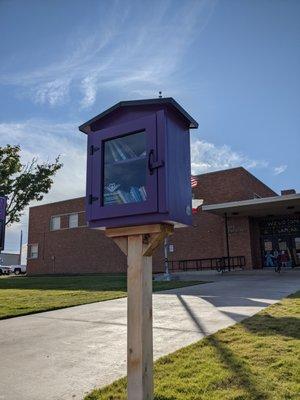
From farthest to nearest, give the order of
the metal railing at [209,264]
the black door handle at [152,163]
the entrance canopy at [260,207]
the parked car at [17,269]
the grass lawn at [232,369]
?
1. the parked car at [17,269]
2. the metal railing at [209,264]
3. the entrance canopy at [260,207]
4. the grass lawn at [232,369]
5. the black door handle at [152,163]

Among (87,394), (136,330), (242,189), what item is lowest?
(87,394)

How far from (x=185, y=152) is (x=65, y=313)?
254 inches

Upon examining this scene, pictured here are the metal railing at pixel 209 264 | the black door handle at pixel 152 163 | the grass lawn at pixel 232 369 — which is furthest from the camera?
the metal railing at pixel 209 264

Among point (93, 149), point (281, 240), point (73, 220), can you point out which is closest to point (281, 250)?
point (281, 240)

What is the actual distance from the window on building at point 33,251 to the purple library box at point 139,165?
1584 inches

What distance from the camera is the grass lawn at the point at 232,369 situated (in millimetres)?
3713

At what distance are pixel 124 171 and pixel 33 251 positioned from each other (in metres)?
A: 41.1

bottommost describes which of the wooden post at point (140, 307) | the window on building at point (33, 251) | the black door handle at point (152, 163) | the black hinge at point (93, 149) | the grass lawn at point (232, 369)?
the grass lawn at point (232, 369)

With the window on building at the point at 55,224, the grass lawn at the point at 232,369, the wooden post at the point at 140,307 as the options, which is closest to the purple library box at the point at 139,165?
the wooden post at the point at 140,307

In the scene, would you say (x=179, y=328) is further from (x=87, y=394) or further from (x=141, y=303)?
(x=141, y=303)

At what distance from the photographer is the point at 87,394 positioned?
3855mm

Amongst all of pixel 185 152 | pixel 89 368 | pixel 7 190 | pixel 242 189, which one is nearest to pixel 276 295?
pixel 89 368

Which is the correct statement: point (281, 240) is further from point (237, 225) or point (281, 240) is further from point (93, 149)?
point (93, 149)

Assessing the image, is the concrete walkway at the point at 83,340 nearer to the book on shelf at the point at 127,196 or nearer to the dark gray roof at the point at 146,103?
the book on shelf at the point at 127,196
